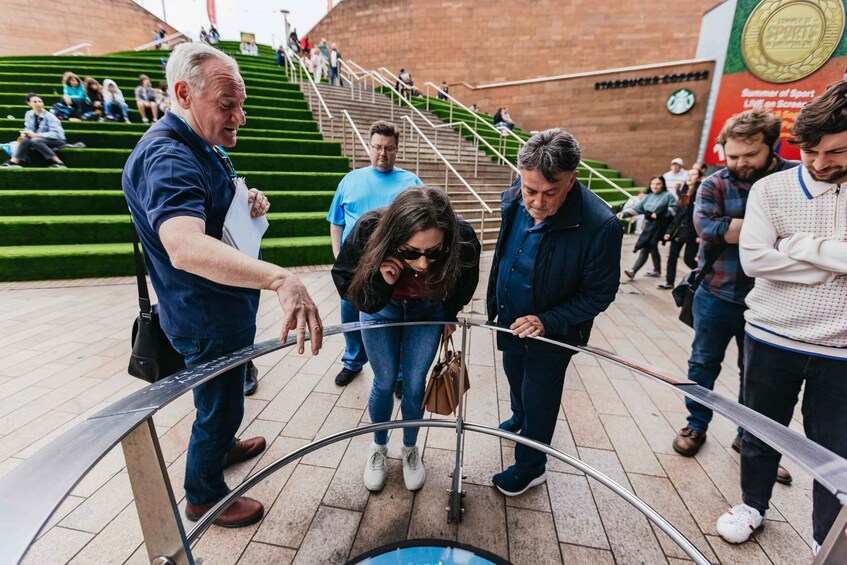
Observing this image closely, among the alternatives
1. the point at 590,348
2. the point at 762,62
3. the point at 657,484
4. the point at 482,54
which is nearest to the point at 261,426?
the point at 590,348

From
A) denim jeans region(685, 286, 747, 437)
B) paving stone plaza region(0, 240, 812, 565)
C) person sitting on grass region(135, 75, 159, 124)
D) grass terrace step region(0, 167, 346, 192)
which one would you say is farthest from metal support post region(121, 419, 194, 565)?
person sitting on grass region(135, 75, 159, 124)

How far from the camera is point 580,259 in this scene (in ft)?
5.22

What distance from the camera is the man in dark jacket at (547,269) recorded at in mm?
1471

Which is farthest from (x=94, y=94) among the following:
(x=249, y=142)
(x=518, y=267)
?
(x=518, y=267)

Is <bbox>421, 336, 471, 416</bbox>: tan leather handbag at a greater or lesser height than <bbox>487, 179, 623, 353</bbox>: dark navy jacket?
lesser

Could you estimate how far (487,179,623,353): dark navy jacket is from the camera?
1.55 metres

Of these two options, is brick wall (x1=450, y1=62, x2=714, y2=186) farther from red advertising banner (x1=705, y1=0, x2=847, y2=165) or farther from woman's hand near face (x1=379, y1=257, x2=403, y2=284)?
woman's hand near face (x1=379, y1=257, x2=403, y2=284)

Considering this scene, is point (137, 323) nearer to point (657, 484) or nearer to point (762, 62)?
point (657, 484)

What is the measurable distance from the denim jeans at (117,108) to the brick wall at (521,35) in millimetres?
13239

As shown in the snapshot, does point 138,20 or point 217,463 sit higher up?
point 138,20

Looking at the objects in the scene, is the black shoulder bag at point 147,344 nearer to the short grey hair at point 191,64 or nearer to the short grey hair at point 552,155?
the short grey hair at point 191,64

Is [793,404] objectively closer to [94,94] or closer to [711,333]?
[711,333]

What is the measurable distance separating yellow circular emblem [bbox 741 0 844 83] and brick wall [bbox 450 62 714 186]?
184 centimetres

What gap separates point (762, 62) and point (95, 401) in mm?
14480
